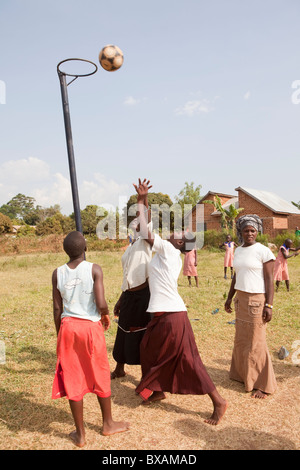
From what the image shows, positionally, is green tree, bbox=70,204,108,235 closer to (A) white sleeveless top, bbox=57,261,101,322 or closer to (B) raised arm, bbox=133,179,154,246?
(B) raised arm, bbox=133,179,154,246

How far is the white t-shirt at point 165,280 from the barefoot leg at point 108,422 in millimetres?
922

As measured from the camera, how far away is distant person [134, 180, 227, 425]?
11.3 feet

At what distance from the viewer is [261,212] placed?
2956cm

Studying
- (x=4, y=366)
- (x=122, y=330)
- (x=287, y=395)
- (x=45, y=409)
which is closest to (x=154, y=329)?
(x=122, y=330)

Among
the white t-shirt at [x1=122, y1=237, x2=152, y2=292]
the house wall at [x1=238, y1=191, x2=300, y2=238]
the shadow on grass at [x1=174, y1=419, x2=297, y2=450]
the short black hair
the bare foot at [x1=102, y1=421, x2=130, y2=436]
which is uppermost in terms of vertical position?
the house wall at [x1=238, y1=191, x2=300, y2=238]

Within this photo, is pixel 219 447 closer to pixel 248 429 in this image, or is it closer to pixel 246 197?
pixel 248 429

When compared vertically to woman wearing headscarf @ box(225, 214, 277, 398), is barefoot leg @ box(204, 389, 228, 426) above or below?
below

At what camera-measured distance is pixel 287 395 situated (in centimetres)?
399

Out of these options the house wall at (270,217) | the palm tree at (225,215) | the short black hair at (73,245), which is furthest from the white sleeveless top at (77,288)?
the house wall at (270,217)

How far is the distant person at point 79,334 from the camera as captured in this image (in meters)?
2.99

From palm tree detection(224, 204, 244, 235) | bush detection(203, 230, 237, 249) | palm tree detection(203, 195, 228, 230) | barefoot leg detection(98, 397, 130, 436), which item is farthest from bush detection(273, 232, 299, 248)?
barefoot leg detection(98, 397, 130, 436)

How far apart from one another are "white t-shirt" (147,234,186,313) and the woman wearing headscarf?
0.93 meters

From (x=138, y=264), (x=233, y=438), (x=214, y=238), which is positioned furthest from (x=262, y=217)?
(x=233, y=438)

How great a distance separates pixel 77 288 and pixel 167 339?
1.10m
